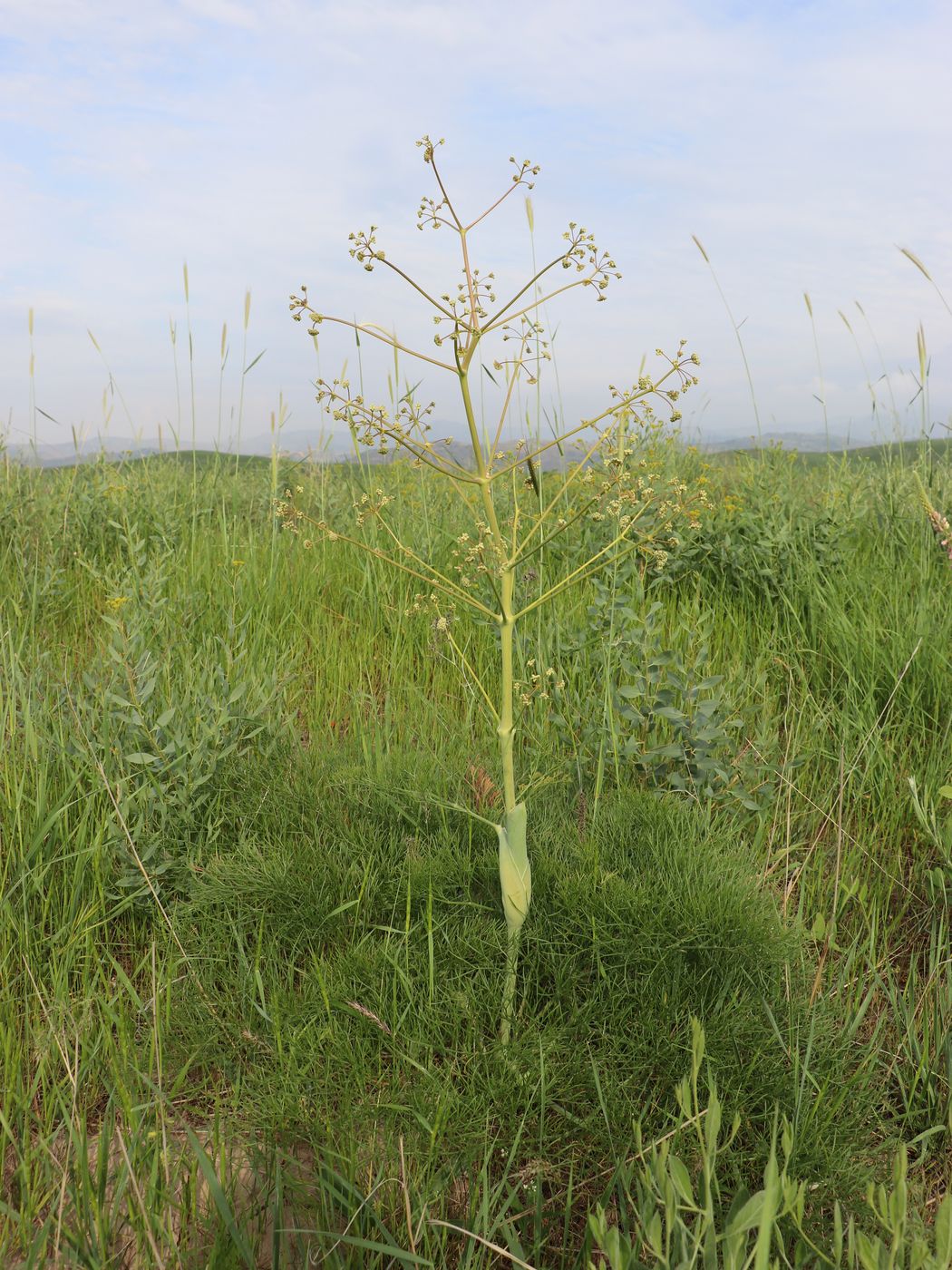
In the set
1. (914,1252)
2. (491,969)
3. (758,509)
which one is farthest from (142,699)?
(758,509)

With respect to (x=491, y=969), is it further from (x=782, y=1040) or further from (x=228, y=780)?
(x=228, y=780)

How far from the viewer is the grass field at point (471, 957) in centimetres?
132

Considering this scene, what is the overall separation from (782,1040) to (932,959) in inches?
23.1

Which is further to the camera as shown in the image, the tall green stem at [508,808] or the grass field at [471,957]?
the tall green stem at [508,808]

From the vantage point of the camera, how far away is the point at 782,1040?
154 cm

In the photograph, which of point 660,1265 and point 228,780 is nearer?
point 660,1265

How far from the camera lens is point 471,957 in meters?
1.68

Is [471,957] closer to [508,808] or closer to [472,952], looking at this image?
[472,952]

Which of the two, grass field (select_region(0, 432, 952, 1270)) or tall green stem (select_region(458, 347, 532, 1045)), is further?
tall green stem (select_region(458, 347, 532, 1045))

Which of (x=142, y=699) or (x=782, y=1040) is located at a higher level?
(x=142, y=699)

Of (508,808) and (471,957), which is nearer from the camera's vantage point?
(508,808)

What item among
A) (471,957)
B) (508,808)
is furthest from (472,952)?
(508,808)

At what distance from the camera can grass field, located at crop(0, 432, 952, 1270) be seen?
1324 millimetres

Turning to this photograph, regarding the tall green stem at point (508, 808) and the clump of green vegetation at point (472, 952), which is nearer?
the clump of green vegetation at point (472, 952)
